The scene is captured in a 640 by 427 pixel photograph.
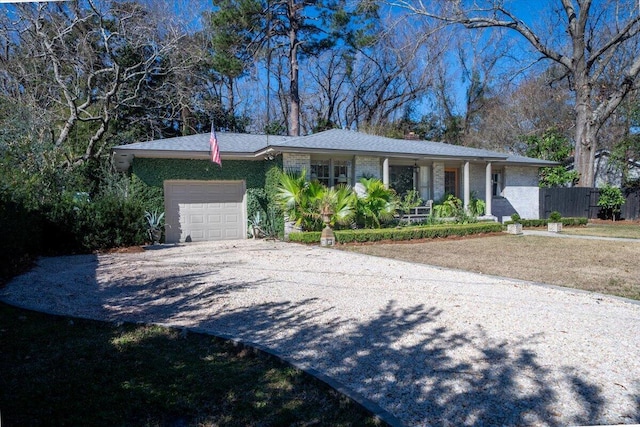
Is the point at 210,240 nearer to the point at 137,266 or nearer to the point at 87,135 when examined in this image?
the point at 137,266

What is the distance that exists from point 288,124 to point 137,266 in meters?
22.7

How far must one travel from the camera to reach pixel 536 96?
27766mm

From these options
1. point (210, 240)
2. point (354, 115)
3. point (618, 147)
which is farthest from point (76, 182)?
point (618, 147)

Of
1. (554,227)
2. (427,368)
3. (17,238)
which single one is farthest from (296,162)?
(427,368)

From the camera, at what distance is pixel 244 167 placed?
14078 mm

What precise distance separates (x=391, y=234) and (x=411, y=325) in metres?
7.97

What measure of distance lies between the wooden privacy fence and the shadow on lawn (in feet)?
58.2

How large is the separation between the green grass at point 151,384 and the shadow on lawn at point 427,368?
326mm

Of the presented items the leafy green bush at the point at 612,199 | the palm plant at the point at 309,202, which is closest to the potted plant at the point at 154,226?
the palm plant at the point at 309,202

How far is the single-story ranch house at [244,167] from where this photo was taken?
1301cm

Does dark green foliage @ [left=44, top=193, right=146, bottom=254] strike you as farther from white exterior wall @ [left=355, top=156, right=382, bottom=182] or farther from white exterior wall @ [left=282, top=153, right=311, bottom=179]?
white exterior wall @ [left=355, top=156, right=382, bottom=182]

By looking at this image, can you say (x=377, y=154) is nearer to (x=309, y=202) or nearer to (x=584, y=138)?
(x=309, y=202)

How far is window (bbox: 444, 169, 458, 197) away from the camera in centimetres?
1756

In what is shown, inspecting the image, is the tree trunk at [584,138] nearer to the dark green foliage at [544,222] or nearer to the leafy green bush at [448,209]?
the dark green foliage at [544,222]
